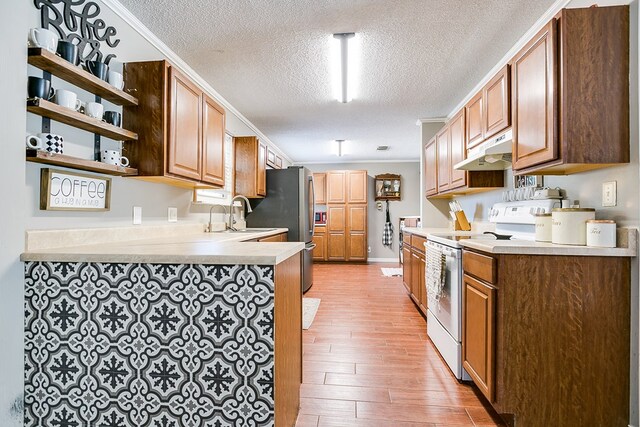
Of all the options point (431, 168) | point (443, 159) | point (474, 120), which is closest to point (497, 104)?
point (474, 120)

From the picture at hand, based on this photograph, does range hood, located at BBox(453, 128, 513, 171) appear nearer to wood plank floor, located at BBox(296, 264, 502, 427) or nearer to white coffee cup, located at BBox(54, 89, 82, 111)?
wood plank floor, located at BBox(296, 264, 502, 427)

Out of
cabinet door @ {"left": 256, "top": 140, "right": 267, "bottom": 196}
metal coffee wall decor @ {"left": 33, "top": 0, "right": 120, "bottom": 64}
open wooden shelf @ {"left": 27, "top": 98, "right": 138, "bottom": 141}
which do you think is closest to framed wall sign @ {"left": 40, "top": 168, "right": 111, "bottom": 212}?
open wooden shelf @ {"left": 27, "top": 98, "right": 138, "bottom": 141}

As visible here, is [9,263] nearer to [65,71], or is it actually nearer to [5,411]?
[5,411]

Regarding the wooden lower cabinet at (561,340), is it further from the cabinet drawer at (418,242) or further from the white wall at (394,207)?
the white wall at (394,207)

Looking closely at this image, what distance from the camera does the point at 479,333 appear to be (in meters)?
1.74

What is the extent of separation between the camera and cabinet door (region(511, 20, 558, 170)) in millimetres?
1569

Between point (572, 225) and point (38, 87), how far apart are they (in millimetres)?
2573

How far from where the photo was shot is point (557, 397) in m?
1.47

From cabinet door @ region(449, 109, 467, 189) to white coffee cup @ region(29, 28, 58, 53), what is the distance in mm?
2972

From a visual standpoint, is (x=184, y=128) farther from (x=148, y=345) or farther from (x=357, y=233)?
(x=357, y=233)

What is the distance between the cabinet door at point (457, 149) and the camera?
300 cm

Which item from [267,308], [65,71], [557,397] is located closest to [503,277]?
[557,397]

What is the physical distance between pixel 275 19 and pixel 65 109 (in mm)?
1404

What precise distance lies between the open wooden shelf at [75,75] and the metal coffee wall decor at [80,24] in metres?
Result: 0.17
